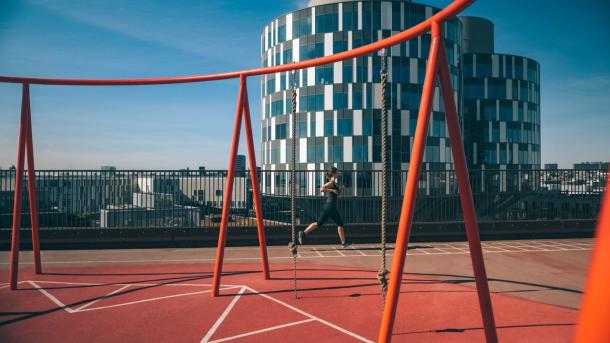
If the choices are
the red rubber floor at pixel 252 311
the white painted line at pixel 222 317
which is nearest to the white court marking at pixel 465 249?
the red rubber floor at pixel 252 311

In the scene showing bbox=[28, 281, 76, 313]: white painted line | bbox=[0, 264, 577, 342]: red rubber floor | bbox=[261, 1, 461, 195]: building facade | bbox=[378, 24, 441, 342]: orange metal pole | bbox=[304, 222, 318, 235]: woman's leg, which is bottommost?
bbox=[28, 281, 76, 313]: white painted line

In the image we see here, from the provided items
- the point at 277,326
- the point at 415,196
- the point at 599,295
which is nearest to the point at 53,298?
the point at 277,326

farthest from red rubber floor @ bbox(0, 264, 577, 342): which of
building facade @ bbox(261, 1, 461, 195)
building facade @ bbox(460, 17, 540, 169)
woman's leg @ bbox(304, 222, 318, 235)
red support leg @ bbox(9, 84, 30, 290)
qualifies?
building facade @ bbox(460, 17, 540, 169)

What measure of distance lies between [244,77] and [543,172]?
1159cm

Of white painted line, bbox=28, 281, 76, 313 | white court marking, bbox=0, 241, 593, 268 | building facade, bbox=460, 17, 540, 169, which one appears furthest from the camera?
building facade, bbox=460, 17, 540, 169

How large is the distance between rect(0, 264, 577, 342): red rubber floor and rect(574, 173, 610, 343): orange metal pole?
406 cm

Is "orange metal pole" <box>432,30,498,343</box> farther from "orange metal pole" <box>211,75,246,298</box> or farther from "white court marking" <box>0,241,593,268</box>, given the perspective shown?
"white court marking" <box>0,241,593,268</box>

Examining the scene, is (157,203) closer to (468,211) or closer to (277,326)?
(277,326)

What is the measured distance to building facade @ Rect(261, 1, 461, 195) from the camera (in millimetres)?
43250

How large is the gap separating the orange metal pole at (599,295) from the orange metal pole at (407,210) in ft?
9.79

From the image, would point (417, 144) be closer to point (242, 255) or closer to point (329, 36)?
point (242, 255)

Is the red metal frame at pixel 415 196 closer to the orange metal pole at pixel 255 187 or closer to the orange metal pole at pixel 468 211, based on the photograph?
the orange metal pole at pixel 468 211

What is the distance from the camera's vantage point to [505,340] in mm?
4699

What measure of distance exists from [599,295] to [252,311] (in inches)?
208
